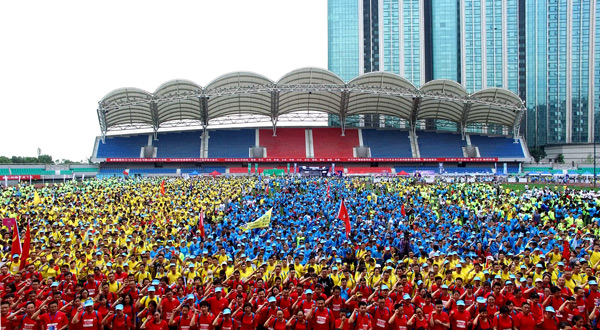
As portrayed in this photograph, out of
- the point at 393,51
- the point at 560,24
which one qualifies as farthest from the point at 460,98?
the point at 560,24

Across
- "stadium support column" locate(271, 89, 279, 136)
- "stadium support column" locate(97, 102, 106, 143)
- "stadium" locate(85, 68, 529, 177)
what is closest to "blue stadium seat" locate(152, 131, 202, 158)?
"stadium" locate(85, 68, 529, 177)

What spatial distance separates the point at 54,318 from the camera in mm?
5473

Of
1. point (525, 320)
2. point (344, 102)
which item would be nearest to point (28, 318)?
point (525, 320)

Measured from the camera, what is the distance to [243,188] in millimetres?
25156

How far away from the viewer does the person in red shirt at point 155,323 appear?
5.25 m

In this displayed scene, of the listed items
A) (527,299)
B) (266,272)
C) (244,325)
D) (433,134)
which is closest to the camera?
(244,325)

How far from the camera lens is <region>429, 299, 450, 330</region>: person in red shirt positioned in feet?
17.8

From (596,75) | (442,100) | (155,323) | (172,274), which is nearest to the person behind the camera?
(155,323)

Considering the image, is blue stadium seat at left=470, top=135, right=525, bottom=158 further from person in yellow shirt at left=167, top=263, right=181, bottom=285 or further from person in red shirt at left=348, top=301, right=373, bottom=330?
person in red shirt at left=348, top=301, right=373, bottom=330

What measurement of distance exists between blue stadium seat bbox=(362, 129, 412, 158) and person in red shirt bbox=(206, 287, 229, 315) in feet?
152

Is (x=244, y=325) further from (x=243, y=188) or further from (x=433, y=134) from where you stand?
(x=433, y=134)

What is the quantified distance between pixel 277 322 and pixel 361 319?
1.16 metres

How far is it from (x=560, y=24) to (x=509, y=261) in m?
87.9

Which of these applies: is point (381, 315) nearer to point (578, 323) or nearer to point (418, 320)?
point (418, 320)
